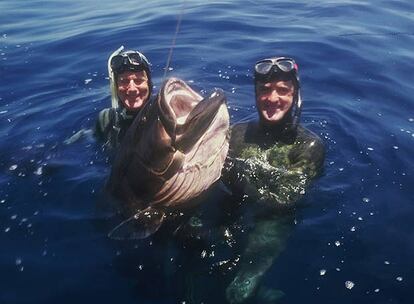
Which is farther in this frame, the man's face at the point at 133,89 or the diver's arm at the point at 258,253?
the man's face at the point at 133,89

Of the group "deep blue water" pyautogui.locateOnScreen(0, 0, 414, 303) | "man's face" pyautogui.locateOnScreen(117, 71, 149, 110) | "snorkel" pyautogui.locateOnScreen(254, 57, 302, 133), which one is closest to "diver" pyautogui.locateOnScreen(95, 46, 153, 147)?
"man's face" pyautogui.locateOnScreen(117, 71, 149, 110)

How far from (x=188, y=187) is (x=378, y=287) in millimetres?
1934

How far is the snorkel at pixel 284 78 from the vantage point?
5.50 m

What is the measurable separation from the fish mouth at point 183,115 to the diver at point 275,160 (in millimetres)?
1656

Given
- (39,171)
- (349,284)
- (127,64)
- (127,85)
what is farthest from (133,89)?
(349,284)

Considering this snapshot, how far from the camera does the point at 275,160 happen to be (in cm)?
586

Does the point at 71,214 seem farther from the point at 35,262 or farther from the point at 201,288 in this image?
the point at 201,288

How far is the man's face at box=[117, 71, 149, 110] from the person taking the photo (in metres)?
6.32

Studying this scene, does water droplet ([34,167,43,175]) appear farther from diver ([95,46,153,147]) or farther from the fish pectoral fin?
the fish pectoral fin

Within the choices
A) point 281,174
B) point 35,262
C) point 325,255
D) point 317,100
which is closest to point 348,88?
point 317,100

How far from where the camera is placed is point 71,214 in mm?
5742

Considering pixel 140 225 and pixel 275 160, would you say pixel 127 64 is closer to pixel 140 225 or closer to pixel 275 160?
pixel 275 160

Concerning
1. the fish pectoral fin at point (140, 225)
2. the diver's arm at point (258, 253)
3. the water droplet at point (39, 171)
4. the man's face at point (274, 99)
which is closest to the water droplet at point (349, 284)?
the diver's arm at point (258, 253)

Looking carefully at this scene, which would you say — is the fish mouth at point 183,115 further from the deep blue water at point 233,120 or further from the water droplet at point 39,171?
the water droplet at point 39,171
